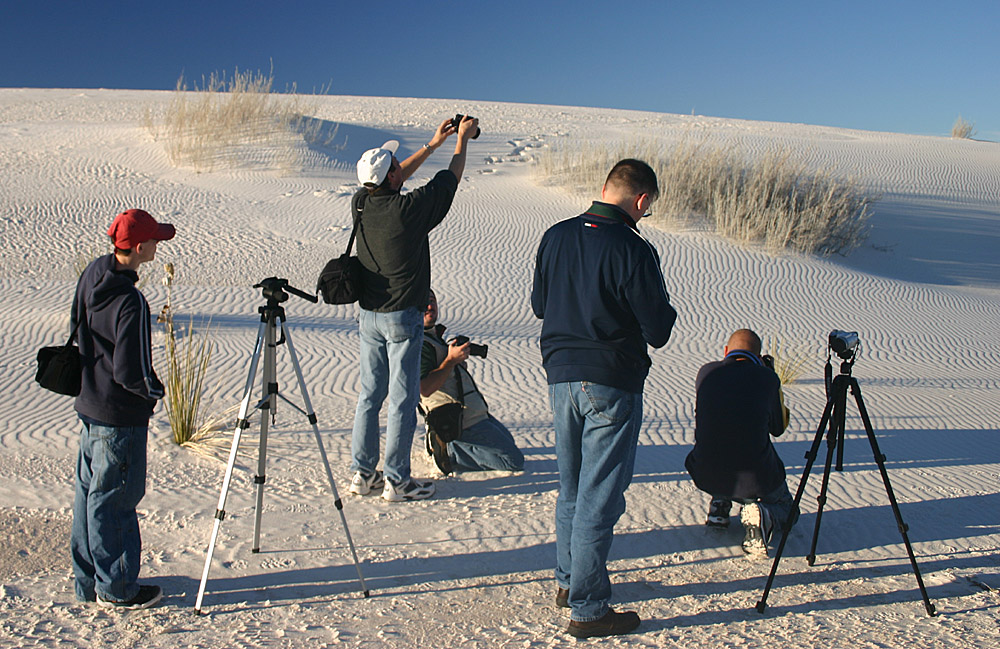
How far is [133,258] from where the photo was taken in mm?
3316

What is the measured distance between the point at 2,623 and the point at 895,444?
5849mm

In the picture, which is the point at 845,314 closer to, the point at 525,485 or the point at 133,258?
the point at 525,485

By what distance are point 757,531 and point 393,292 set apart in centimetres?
225

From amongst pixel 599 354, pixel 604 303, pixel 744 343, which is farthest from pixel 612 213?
pixel 744 343

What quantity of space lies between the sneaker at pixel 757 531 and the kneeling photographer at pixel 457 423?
1.51 metres

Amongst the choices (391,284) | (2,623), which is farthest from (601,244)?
(2,623)

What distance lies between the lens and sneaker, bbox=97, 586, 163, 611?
3.42 metres

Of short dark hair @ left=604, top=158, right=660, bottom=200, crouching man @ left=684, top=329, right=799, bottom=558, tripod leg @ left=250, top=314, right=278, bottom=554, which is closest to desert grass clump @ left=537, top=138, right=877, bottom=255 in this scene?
crouching man @ left=684, top=329, right=799, bottom=558

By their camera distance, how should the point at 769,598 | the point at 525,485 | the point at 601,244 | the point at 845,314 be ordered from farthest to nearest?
the point at 845,314 < the point at 525,485 < the point at 769,598 < the point at 601,244

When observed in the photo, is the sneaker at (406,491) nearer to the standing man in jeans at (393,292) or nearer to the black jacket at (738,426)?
the standing man in jeans at (393,292)

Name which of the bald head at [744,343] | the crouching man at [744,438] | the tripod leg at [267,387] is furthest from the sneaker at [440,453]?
the bald head at [744,343]

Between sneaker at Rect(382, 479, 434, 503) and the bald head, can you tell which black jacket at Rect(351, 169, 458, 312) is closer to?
sneaker at Rect(382, 479, 434, 503)

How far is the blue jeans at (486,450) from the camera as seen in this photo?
5.16 metres

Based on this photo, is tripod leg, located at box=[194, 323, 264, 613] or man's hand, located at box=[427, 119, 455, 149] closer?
tripod leg, located at box=[194, 323, 264, 613]
